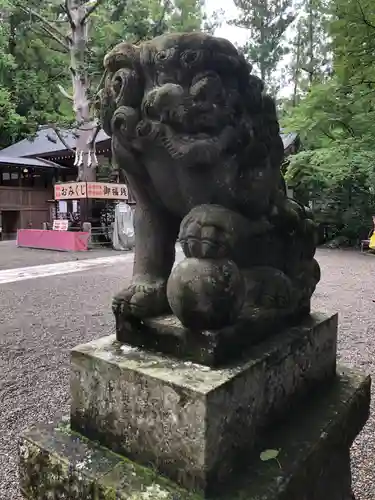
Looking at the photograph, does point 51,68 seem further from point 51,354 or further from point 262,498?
point 262,498

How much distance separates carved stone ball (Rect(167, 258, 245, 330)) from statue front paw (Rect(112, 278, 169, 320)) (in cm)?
14

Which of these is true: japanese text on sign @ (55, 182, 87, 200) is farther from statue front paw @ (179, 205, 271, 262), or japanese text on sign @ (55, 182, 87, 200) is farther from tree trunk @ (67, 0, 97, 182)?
statue front paw @ (179, 205, 271, 262)

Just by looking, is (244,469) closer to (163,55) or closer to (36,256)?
(163,55)

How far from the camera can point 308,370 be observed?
121cm

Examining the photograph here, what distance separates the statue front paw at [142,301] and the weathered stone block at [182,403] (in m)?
0.09

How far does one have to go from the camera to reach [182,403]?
0.87 m

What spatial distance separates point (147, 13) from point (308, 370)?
12.1 m

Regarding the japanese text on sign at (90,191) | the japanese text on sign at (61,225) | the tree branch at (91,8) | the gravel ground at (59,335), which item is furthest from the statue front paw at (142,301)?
the tree branch at (91,8)

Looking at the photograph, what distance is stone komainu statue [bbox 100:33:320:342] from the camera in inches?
38.2

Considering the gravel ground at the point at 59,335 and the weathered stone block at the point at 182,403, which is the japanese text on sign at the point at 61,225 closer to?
the gravel ground at the point at 59,335

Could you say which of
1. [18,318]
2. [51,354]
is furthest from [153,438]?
[18,318]

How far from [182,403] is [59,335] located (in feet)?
9.94

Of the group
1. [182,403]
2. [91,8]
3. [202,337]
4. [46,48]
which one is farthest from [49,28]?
[182,403]

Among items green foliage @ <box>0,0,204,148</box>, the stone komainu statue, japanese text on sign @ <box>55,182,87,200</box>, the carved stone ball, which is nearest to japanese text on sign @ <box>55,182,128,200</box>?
japanese text on sign @ <box>55,182,87,200</box>
